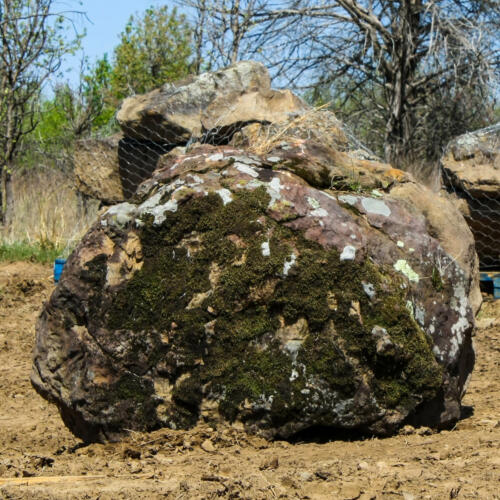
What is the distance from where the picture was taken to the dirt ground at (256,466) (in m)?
2.07

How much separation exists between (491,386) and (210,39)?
24.9 feet

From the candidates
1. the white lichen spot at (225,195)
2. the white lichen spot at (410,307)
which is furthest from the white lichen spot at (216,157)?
the white lichen spot at (410,307)

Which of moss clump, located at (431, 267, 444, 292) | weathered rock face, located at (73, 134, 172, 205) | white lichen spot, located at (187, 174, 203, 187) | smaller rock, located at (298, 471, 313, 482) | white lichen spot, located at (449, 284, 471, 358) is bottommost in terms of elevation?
smaller rock, located at (298, 471, 313, 482)

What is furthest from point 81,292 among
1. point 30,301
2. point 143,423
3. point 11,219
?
point 11,219

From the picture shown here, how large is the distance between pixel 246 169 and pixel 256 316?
2.32 ft

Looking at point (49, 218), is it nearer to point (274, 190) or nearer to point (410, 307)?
point (274, 190)

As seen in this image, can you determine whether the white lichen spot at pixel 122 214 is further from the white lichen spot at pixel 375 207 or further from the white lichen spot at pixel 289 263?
the white lichen spot at pixel 375 207

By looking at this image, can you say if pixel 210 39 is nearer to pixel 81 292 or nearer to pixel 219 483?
pixel 81 292

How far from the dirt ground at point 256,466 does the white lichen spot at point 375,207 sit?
0.91m

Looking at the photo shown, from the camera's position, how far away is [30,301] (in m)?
6.18

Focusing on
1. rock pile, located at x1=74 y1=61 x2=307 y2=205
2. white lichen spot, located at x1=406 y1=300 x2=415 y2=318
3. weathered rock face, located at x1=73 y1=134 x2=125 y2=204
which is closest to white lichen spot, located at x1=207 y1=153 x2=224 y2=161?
white lichen spot, located at x1=406 y1=300 x2=415 y2=318

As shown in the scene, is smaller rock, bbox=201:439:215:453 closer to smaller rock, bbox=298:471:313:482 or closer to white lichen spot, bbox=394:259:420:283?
smaller rock, bbox=298:471:313:482

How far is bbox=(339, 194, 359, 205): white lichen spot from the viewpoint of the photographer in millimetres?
2980

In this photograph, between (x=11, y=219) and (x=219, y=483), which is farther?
(x=11, y=219)
